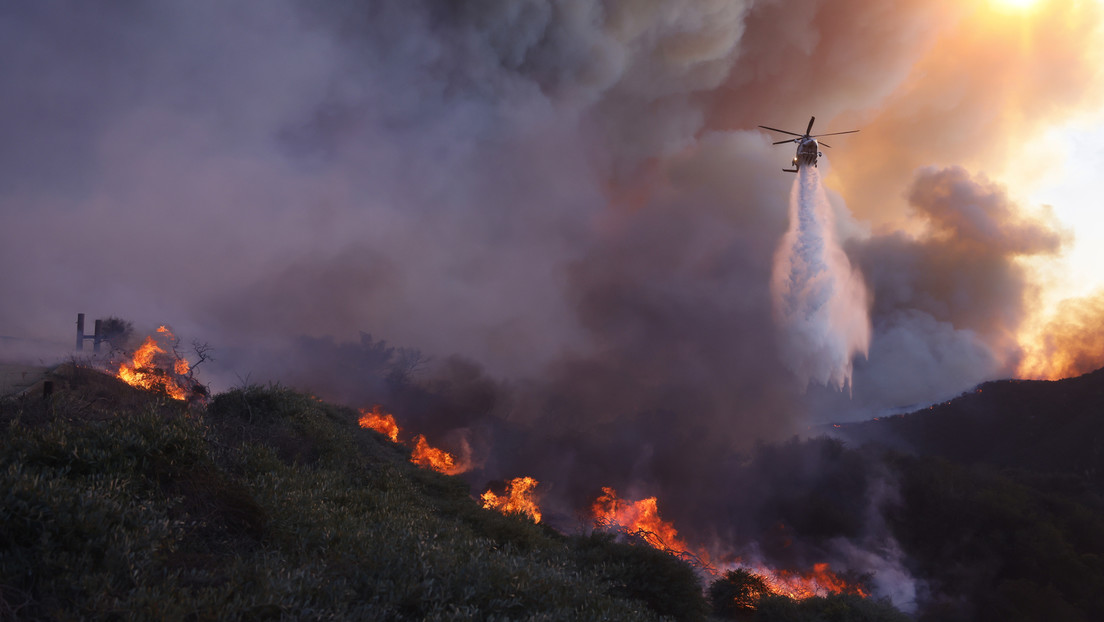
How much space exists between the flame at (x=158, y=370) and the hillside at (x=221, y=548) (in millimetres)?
9868

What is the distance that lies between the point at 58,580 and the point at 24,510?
1174 millimetres

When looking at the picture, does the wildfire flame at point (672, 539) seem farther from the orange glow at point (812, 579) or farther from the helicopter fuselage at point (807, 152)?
the helicopter fuselage at point (807, 152)

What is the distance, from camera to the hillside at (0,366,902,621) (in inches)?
197

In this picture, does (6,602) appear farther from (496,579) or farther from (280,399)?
(280,399)

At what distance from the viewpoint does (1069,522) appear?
1860 inches

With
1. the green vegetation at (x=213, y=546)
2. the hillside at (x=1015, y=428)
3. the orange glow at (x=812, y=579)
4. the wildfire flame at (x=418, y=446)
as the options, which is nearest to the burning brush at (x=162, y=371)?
the green vegetation at (x=213, y=546)

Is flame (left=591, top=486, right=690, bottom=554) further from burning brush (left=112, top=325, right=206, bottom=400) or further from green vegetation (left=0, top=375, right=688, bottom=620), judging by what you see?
green vegetation (left=0, top=375, right=688, bottom=620)

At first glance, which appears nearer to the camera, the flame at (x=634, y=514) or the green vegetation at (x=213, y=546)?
the green vegetation at (x=213, y=546)

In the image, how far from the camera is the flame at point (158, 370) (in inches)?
837

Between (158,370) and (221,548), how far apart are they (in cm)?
2220

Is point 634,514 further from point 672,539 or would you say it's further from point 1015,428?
point 1015,428

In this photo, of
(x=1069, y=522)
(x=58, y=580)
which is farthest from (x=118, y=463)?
(x=1069, y=522)

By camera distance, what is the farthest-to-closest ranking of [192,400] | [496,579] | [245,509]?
[192,400] < [245,509] < [496,579]

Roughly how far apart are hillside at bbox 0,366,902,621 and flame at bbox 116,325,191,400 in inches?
389
